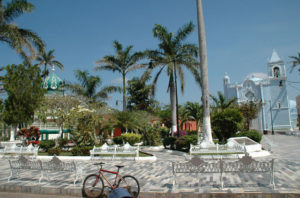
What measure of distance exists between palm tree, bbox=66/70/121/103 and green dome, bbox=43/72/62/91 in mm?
4681

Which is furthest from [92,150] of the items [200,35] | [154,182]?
[200,35]

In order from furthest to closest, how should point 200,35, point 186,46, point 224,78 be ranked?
point 224,78 < point 186,46 < point 200,35

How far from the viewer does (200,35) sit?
→ 1534 cm

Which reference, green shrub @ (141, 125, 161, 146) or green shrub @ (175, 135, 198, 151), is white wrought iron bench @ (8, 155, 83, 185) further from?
green shrub @ (141, 125, 161, 146)

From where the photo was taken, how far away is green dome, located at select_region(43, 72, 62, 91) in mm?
33031

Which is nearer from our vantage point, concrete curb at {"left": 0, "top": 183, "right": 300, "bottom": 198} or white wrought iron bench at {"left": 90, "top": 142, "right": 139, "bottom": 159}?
concrete curb at {"left": 0, "top": 183, "right": 300, "bottom": 198}

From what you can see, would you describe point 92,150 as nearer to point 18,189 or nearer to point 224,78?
point 18,189

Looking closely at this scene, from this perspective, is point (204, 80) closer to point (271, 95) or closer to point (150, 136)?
point (150, 136)

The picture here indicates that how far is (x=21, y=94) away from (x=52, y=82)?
49.0 ft

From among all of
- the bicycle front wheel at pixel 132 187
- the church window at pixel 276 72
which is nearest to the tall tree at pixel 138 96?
the bicycle front wheel at pixel 132 187

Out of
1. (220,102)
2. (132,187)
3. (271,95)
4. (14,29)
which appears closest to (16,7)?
(14,29)

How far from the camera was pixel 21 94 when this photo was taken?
1873 centimetres

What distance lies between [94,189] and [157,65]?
49.7ft

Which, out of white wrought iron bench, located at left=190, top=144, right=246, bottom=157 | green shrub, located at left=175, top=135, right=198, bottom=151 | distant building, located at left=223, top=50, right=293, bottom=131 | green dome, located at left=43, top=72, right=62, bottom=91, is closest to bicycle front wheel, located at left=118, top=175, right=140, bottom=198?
white wrought iron bench, located at left=190, top=144, right=246, bottom=157
